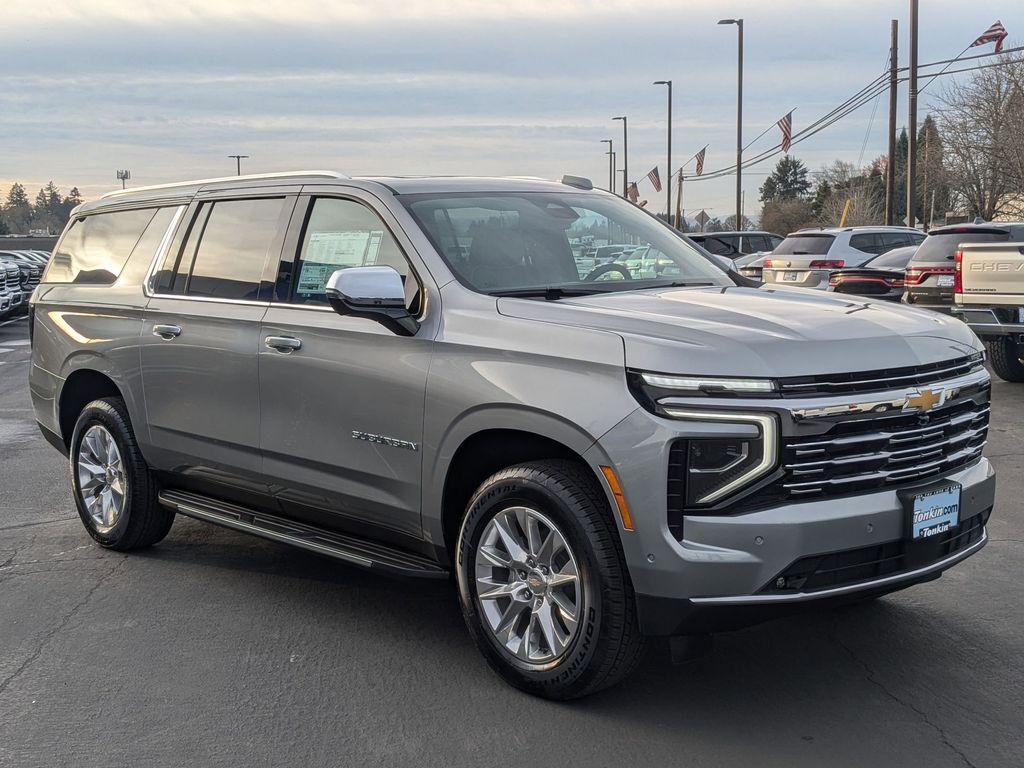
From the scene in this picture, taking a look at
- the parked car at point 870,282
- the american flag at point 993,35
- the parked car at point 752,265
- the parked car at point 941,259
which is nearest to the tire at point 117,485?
the parked car at point 941,259

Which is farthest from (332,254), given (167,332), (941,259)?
(941,259)

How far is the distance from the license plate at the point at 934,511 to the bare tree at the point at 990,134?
41.7 metres

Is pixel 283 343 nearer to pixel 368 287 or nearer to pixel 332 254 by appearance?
pixel 332 254

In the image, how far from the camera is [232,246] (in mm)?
5637

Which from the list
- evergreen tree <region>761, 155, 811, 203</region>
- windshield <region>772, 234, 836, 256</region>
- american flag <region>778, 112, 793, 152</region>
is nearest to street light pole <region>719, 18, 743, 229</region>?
american flag <region>778, 112, 793, 152</region>

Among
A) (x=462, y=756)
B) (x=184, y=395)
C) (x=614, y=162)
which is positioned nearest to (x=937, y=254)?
(x=184, y=395)

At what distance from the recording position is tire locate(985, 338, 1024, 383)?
12.3 m

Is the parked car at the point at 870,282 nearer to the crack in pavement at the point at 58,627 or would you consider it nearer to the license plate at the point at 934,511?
the crack in pavement at the point at 58,627

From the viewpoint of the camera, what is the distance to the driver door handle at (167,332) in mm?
5762

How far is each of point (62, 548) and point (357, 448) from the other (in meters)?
2.62

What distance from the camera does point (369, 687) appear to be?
14.3 ft


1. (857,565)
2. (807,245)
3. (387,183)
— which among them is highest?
(387,183)

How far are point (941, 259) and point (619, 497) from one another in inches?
430

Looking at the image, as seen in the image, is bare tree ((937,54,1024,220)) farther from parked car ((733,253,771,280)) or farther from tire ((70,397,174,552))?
tire ((70,397,174,552))
